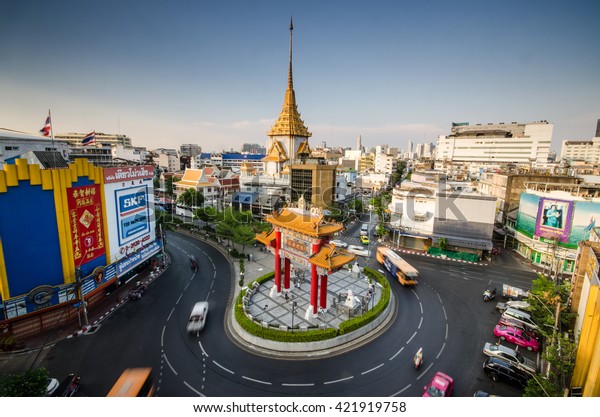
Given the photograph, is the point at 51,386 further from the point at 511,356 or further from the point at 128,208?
the point at 511,356

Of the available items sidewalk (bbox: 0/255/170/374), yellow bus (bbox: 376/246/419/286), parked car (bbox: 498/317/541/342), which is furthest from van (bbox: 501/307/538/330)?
sidewalk (bbox: 0/255/170/374)

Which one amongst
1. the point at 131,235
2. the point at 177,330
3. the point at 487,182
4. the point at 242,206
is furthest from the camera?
the point at 242,206

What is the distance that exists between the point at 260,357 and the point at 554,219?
36676 mm

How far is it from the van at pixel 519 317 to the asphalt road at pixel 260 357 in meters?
1.17

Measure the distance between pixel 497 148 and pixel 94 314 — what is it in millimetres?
118883

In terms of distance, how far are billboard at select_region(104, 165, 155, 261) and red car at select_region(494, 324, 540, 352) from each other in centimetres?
3243

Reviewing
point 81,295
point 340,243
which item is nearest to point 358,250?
point 340,243

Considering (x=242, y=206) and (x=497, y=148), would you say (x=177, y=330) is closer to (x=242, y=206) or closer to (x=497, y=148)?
(x=242, y=206)

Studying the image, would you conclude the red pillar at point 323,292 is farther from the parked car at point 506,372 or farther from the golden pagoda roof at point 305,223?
the parked car at point 506,372

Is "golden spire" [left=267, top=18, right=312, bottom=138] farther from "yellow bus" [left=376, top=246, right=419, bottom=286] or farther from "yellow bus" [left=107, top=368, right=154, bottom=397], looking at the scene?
"yellow bus" [left=107, top=368, right=154, bottom=397]

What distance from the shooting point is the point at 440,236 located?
3972 cm

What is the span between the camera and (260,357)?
1878cm
